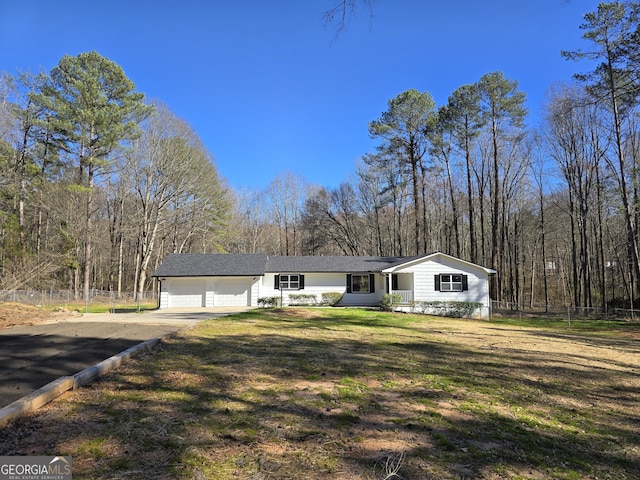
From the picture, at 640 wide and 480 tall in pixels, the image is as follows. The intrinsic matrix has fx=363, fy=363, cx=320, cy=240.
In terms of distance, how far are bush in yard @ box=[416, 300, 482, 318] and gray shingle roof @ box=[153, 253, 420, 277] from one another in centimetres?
301

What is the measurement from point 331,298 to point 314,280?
1589mm

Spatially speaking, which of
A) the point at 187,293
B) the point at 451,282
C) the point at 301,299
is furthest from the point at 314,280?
the point at 451,282

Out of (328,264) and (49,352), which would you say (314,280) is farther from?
(49,352)

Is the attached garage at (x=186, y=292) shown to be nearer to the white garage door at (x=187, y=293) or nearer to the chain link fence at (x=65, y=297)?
the white garage door at (x=187, y=293)

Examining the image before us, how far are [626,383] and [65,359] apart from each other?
29.8 feet

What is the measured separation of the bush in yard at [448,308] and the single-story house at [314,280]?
0.52 meters

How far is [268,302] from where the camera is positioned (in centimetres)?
2194

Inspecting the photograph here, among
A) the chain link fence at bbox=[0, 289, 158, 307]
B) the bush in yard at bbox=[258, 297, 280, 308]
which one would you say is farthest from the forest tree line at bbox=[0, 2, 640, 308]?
the bush in yard at bbox=[258, 297, 280, 308]

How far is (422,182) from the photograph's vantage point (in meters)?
28.9

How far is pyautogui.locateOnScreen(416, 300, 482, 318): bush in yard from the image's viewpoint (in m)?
20.7

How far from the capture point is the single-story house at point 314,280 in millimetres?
21656

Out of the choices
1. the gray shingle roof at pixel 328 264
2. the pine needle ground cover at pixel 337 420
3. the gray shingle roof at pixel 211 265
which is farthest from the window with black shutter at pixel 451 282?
the pine needle ground cover at pixel 337 420

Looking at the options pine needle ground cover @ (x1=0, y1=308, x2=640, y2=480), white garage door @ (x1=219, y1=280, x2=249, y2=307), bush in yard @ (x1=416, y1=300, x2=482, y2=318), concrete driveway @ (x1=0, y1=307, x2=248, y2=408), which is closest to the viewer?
pine needle ground cover @ (x1=0, y1=308, x2=640, y2=480)

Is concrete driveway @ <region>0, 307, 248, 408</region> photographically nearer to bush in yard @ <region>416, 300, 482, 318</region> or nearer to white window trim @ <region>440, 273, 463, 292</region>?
bush in yard @ <region>416, 300, 482, 318</region>
